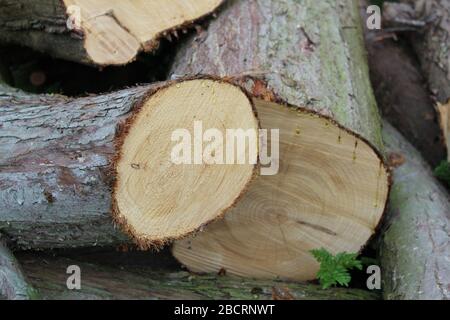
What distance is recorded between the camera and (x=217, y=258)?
385cm

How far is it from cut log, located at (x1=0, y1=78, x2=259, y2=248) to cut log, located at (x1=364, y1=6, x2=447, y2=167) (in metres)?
1.86

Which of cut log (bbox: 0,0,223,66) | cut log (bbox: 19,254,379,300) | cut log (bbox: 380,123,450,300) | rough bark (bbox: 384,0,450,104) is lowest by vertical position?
cut log (bbox: 19,254,379,300)

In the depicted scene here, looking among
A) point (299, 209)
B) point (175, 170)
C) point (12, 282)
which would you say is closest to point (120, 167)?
point (175, 170)

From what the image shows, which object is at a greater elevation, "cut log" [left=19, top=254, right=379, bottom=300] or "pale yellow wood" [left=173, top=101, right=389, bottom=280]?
"pale yellow wood" [left=173, top=101, right=389, bottom=280]

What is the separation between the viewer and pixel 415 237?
11.9 feet

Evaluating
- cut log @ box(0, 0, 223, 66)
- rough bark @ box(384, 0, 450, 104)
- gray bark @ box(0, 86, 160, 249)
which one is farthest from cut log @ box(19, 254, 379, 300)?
rough bark @ box(384, 0, 450, 104)

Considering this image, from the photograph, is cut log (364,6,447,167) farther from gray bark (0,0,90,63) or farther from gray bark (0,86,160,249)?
gray bark (0,86,160,249)

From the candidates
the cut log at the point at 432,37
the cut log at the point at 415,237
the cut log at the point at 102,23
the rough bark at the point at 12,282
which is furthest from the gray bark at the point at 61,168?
the cut log at the point at 432,37

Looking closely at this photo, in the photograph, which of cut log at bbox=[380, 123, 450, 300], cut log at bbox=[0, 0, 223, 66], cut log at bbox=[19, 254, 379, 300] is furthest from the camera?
cut log at bbox=[0, 0, 223, 66]

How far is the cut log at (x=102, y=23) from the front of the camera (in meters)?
3.79

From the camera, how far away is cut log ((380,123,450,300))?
3.34 meters

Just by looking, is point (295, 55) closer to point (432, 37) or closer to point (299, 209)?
point (299, 209)
